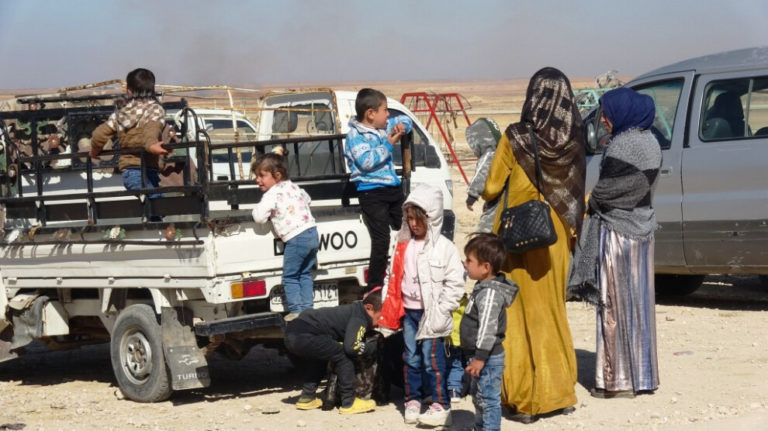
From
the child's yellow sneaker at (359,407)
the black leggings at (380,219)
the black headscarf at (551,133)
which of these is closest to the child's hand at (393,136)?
the black leggings at (380,219)

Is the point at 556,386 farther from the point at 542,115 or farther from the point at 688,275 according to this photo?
the point at 688,275

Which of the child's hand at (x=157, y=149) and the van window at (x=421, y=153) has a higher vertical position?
the child's hand at (x=157, y=149)

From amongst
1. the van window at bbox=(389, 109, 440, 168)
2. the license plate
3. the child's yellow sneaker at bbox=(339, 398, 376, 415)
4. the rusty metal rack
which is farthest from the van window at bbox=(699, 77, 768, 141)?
the child's yellow sneaker at bbox=(339, 398, 376, 415)

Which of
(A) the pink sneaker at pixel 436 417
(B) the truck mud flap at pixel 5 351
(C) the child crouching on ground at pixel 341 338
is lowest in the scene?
(A) the pink sneaker at pixel 436 417

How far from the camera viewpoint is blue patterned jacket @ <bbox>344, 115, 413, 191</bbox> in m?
7.37

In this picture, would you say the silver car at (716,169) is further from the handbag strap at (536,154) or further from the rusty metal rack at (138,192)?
the handbag strap at (536,154)

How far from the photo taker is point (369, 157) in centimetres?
736

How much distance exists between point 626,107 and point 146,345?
11.1 feet

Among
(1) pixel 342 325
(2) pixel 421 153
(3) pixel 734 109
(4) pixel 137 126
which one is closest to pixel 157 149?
(4) pixel 137 126

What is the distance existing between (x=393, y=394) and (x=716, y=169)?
377 centimetres

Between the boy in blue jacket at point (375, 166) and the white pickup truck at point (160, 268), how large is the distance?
0.88 ft

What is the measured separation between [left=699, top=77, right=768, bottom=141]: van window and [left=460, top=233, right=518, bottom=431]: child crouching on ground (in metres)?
4.50

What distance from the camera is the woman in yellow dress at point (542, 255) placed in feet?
21.8

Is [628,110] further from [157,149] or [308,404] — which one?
[157,149]
